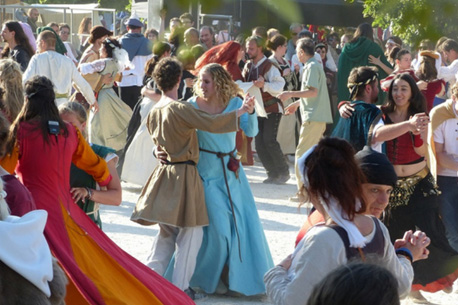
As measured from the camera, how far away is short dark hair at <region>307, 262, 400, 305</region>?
164cm

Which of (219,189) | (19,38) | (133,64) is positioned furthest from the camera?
(133,64)

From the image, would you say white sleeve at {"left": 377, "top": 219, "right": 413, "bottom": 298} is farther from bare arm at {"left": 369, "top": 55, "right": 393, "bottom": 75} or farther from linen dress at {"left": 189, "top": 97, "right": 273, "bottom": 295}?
bare arm at {"left": 369, "top": 55, "right": 393, "bottom": 75}

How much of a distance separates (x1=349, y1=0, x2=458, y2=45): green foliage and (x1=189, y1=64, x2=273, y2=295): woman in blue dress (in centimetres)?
451

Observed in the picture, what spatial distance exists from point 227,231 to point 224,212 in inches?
5.1

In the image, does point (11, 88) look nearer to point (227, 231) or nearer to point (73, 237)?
point (73, 237)

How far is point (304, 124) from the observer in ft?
35.4

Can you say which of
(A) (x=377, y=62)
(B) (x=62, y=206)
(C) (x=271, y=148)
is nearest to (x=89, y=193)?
(B) (x=62, y=206)

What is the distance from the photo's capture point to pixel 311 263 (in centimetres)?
283

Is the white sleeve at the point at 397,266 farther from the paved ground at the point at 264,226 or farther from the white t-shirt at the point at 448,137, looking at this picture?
the white t-shirt at the point at 448,137

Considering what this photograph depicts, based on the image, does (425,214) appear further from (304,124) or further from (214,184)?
(304,124)

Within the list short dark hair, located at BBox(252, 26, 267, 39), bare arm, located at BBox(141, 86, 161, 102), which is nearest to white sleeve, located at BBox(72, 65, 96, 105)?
bare arm, located at BBox(141, 86, 161, 102)

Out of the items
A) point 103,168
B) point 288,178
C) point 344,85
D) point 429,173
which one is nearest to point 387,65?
point 344,85

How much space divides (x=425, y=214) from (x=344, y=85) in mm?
7021

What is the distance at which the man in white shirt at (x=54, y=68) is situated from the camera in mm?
9766
